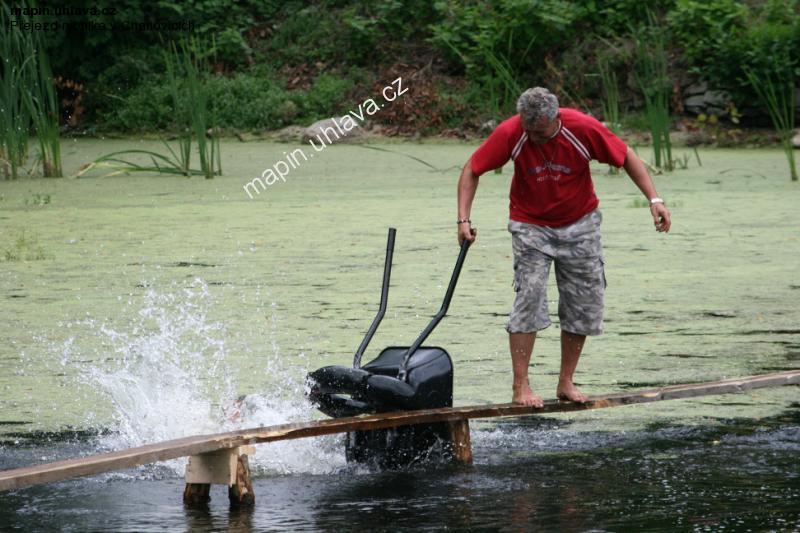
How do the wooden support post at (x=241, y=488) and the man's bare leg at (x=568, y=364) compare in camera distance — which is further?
the man's bare leg at (x=568, y=364)

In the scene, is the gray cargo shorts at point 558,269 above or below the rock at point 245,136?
below

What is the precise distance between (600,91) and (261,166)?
5.19 metres

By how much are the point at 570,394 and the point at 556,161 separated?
651 millimetres

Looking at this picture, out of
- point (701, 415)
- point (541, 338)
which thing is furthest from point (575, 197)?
point (541, 338)

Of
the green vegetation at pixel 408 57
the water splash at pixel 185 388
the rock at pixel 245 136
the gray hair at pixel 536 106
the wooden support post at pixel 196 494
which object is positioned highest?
the green vegetation at pixel 408 57

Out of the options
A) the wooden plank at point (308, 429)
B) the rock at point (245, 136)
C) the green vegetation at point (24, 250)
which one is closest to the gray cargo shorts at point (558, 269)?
the wooden plank at point (308, 429)

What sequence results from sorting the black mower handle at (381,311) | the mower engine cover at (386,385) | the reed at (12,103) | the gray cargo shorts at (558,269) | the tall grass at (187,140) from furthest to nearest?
the tall grass at (187,140) → the reed at (12,103) → the gray cargo shorts at (558,269) → the black mower handle at (381,311) → the mower engine cover at (386,385)

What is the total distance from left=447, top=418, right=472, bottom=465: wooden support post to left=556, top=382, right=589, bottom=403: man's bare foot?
370mm

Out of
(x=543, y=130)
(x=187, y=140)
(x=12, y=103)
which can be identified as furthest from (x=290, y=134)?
(x=543, y=130)

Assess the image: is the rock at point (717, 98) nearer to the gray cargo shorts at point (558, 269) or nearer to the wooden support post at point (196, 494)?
the gray cargo shorts at point (558, 269)

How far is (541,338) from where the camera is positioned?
5.30 metres

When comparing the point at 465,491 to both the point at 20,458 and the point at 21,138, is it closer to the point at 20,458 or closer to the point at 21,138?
the point at 20,458

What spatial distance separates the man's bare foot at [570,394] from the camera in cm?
389

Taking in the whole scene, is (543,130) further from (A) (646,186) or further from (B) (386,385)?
(B) (386,385)
